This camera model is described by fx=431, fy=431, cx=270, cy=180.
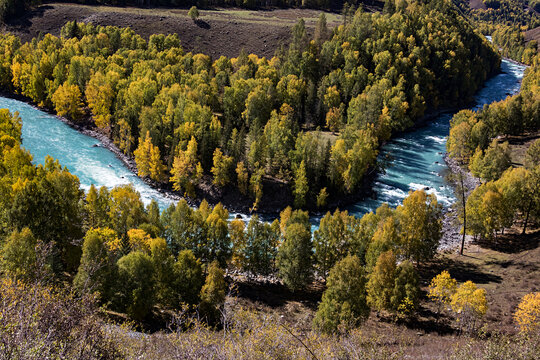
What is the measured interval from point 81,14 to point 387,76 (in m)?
104

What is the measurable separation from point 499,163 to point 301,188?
39.2 meters

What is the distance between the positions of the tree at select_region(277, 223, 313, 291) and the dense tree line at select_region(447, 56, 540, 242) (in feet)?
93.5

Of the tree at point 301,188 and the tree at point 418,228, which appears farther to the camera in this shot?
the tree at point 301,188

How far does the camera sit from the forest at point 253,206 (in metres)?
28.6

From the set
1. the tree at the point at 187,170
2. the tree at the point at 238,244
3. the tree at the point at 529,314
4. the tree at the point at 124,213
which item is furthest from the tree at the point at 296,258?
the tree at the point at 187,170

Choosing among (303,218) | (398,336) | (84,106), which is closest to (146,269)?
(303,218)

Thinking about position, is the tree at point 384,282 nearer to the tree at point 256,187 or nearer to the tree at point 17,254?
the tree at point 256,187

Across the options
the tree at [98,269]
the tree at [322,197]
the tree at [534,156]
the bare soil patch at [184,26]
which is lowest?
the tree at [322,197]

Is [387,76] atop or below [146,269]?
atop

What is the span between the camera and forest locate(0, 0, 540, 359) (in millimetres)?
28641

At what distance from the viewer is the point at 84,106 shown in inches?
4188

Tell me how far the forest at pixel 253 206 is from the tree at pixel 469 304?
20 centimetres

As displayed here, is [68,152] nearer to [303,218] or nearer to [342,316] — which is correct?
[303,218]

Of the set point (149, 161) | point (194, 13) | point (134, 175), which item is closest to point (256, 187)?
point (149, 161)
